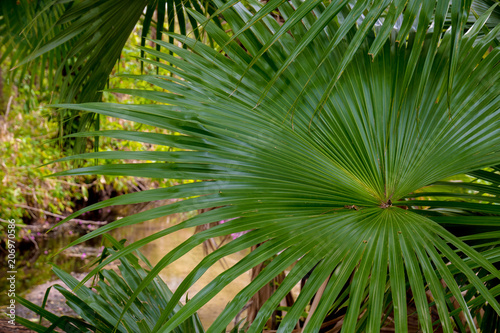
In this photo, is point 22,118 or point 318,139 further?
point 22,118

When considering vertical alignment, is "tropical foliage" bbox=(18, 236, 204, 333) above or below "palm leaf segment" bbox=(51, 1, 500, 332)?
below

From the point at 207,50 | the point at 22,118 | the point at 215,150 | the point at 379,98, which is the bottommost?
the point at 215,150

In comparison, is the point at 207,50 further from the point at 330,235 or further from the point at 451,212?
the point at 451,212

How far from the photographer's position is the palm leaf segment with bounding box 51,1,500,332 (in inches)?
22.0

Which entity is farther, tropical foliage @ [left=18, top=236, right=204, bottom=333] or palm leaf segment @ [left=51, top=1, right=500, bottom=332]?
tropical foliage @ [left=18, top=236, right=204, bottom=333]

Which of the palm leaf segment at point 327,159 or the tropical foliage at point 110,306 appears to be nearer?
the palm leaf segment at point 327,159

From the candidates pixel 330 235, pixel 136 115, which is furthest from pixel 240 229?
pixel 136 115

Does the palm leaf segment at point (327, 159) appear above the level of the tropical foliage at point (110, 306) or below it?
above

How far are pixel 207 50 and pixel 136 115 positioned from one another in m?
0.24

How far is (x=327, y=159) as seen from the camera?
0.75 m

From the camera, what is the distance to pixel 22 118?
4211 mm

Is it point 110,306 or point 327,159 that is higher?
point 327,159

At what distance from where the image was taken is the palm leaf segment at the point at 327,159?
0.56 meters

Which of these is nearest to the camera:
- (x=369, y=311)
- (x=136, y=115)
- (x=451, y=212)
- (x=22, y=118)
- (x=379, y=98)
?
(x=369, y=311)
